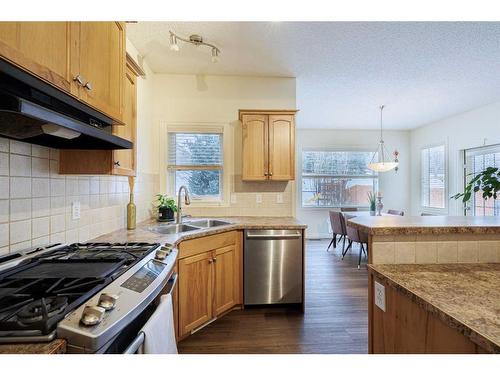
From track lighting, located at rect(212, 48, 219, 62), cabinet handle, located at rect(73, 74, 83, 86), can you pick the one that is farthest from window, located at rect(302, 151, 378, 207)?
cabinet handle, located at rect(73, 74, 83, 86)

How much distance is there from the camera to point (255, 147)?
2.82 m

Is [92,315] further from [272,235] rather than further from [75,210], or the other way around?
[272,235]

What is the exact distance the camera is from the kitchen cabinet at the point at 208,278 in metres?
1.91

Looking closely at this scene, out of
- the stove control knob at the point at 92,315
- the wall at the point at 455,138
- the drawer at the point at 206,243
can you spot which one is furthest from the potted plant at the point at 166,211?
the wall at the point at 455,138

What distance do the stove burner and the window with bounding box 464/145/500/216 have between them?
219 inches

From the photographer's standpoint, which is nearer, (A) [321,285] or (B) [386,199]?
(A) [321,285]

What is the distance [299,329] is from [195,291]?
99 centimetres

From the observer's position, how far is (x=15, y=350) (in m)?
0.57

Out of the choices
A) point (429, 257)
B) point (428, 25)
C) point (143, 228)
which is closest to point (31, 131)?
point (143, 228)

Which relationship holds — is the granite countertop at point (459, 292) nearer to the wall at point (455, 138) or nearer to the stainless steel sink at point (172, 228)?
the stainless steel sink at point (172, 228)

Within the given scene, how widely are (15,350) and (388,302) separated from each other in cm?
119

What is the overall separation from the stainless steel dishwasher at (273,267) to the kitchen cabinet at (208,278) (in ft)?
0.33

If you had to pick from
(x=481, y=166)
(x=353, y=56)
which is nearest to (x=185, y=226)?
(x=353, y=56)
